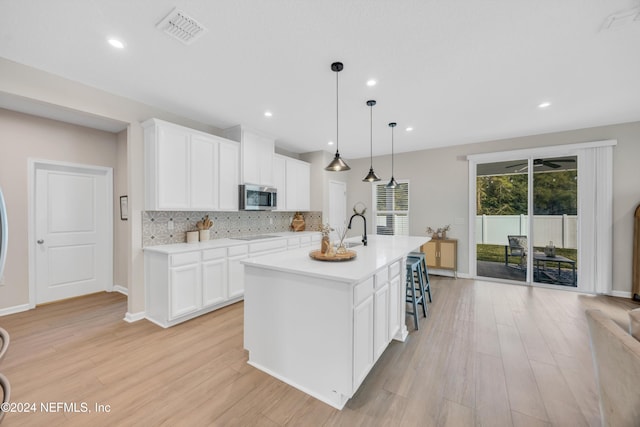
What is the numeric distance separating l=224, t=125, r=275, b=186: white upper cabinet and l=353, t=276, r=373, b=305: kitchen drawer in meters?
2.86

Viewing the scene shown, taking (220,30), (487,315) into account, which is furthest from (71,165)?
(487,315)

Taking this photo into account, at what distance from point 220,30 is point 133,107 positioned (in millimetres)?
1878

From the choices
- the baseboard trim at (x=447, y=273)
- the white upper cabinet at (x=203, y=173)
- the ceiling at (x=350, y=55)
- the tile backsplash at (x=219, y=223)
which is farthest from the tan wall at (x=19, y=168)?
the baseboard trim at (x=447, y=273)

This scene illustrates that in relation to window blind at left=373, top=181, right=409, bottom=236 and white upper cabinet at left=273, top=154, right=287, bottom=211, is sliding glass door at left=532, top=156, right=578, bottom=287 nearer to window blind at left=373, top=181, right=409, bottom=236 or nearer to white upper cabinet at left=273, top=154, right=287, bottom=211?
window blind at left=373, top=181, right=409, bottom=236

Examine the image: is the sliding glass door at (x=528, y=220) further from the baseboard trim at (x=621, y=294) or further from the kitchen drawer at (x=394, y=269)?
the kitchen drawer at (x=394, y=269)

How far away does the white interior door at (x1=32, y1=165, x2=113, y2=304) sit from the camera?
3553 millimetres

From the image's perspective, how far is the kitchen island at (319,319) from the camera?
5.58 feet

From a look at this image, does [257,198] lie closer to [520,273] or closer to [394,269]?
[394,269]

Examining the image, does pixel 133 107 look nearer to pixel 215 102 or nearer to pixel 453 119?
pixel 215 102

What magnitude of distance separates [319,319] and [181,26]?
234 cm

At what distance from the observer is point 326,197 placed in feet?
18.5

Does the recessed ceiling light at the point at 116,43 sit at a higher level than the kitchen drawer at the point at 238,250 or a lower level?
higher

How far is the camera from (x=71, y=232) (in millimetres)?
3826

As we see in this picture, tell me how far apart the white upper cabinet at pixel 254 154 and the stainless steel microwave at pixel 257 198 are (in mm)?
109
